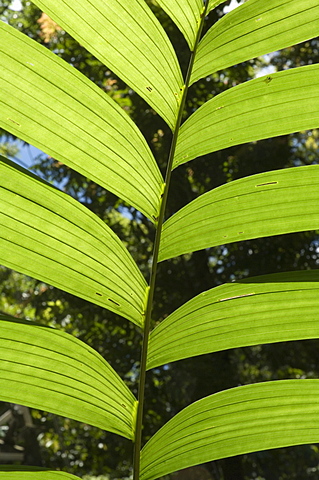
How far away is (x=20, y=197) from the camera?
232mm

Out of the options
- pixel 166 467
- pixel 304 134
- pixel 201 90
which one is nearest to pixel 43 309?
pixel 201 90

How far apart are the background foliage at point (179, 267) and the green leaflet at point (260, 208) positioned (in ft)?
9.19

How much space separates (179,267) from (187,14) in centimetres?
311

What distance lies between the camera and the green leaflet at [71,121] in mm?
227

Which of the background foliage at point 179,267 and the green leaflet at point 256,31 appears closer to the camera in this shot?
the green leaflet at point 256,31

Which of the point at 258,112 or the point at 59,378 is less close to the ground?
the point at 258,112

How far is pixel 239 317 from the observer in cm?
26

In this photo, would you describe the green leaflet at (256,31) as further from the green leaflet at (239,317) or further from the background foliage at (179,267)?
the background foliage at (179,267)

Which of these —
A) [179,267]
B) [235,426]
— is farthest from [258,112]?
[179,267]

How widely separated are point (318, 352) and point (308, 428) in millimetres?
3125

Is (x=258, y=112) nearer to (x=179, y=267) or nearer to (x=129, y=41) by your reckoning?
(x=129, y=41)

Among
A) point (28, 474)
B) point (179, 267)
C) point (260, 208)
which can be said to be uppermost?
point (179, 267)

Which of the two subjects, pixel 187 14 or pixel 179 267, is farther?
pixel 179 267

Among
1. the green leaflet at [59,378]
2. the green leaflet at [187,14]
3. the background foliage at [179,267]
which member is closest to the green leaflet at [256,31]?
the green leaflet at [187,14]
